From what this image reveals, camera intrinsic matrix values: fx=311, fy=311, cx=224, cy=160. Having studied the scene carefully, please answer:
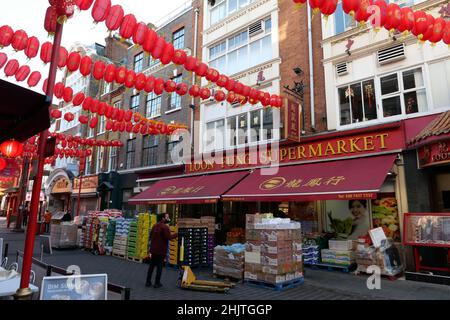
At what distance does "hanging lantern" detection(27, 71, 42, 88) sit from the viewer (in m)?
8.62

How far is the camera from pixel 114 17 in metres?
6.80

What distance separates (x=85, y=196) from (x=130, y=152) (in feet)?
22.0

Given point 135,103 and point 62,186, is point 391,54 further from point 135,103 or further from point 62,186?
point 62,186

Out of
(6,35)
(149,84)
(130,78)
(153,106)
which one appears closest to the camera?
(6,35)

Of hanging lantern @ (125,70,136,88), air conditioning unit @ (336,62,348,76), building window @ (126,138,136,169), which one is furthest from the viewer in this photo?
building window @ (126,138,136,169)

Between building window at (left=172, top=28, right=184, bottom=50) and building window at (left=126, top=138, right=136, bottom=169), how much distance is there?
737cm

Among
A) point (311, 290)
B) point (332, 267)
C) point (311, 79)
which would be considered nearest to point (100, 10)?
point (311, 290)

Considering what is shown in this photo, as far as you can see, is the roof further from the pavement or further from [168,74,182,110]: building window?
[168,74,182,110]: building window

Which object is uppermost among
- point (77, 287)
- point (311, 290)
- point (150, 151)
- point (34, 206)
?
point (150, 151)

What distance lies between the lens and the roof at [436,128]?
8.37 metres

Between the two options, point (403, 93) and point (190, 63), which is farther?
point (403, 93)

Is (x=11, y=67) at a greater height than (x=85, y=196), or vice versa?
(x=11, y=67)

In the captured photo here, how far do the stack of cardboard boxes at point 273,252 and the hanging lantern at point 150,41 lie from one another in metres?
5.48

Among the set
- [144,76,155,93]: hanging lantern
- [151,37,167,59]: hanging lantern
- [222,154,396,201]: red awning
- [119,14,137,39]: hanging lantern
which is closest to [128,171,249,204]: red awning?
[222,154,396,201]: red awning
